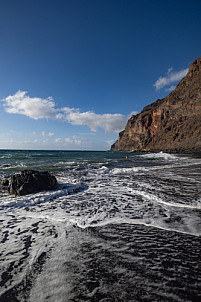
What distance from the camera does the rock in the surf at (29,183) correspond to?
6336mm

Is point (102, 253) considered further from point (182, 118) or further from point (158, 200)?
point (182, 118)

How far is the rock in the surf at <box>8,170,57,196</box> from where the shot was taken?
6336 mm

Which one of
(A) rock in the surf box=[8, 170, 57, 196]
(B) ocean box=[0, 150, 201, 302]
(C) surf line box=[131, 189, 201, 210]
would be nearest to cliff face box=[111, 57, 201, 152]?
(C) surf line box=[131, 189, 201, 210]

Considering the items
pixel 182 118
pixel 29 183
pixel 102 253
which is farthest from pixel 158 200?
pixel 182 118

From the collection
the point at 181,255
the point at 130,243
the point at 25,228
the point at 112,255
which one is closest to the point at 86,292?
the point at 112,255

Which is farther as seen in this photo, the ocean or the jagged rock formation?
the jagged rock formation

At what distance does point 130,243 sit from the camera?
261 centimetres

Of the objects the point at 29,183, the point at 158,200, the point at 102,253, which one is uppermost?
the point at 29,183

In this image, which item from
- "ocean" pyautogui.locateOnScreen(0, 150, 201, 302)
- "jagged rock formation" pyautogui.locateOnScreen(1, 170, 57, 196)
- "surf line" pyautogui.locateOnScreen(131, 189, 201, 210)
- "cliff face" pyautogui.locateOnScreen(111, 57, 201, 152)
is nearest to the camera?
"ocean" pyautogui.locateOnScreen(0, 150, 201, 302)

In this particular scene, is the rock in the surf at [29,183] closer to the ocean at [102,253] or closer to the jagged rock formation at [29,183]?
the jagged rock formation at [29,183]

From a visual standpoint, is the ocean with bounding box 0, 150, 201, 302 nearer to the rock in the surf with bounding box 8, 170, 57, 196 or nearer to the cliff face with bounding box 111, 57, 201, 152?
the rock in the surf with bounding box 8, 170, 57, 196

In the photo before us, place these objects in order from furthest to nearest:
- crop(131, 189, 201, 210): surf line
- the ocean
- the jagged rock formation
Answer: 1. the jagged rock formation
2. crop(131, 189, 201, 210): surf line
3. the ocean

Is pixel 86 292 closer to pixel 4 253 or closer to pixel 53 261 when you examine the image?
pixel 53 261

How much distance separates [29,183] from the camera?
21.8 feet
